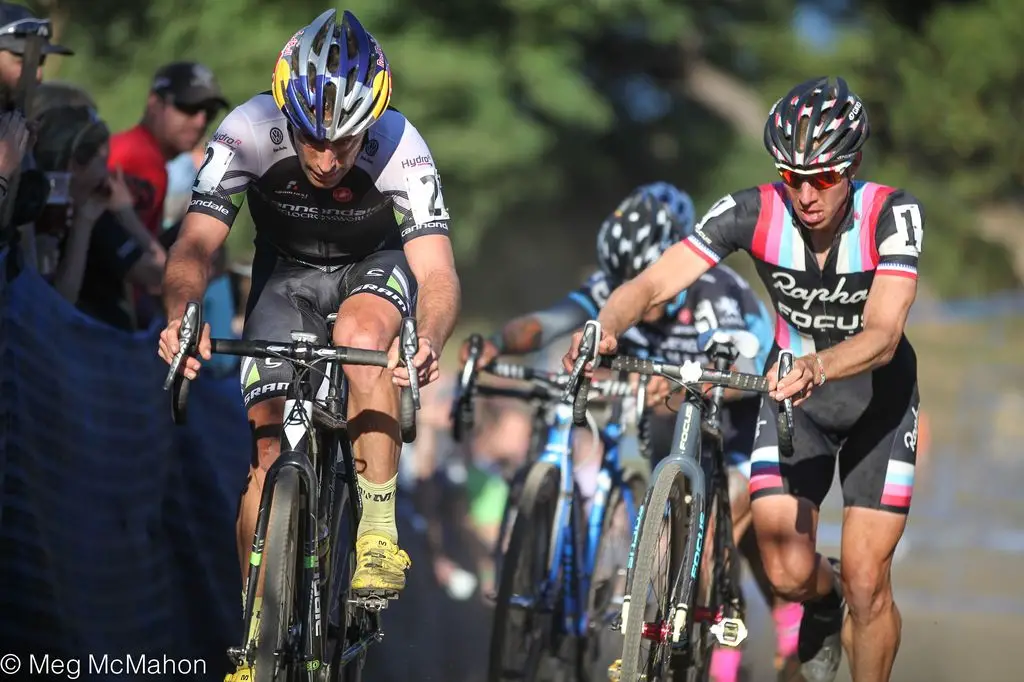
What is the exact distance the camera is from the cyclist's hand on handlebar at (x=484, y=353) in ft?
25.6

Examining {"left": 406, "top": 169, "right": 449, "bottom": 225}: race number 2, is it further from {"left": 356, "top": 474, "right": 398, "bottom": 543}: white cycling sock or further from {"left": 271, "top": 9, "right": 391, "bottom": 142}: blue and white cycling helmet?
{"left": 356, "top": 474, "right": 398, "bottom": 543}: white cycling sock

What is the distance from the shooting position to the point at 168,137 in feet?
28.5

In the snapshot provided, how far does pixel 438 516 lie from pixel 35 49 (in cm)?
573

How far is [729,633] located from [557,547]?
155 centimetres

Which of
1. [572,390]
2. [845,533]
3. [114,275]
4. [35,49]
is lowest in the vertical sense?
[845,533]

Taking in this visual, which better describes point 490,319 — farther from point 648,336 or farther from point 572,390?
point 572,390

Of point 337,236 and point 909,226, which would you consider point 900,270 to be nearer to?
point 909,226

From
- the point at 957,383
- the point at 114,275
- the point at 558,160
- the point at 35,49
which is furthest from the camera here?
the point at 558,160

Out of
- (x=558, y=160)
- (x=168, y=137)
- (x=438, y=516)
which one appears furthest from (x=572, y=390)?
(x=558, y=160)

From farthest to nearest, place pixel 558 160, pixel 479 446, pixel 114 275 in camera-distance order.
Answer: pixel 558 160 < pixel 479 446 < pixel 114 275

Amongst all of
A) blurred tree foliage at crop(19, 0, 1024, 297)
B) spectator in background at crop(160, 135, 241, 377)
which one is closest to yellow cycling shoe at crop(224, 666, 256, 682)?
spectator in background at crop(160, 135, 241, 377)

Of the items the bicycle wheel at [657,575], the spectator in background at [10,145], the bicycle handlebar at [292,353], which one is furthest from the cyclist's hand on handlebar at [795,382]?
the spectator in background at [10,145]

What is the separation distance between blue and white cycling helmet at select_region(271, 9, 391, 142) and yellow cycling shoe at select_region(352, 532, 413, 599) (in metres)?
1.42

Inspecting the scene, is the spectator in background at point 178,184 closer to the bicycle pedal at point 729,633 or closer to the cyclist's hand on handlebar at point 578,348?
the cyclist's hand on handlebar at point 578,348
